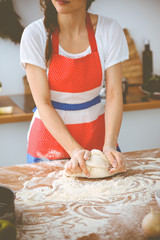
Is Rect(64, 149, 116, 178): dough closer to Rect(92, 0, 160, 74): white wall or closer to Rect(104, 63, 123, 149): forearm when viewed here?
Rect(104, 63, 123, 149): forearm

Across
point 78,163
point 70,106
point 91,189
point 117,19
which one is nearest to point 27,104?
point 70,106

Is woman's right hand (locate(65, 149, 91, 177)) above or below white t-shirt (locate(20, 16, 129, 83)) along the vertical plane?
below

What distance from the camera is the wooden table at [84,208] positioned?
2.89 feet

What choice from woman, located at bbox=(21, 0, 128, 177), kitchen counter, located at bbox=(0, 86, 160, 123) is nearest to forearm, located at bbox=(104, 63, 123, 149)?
woman, located at bbox=(21, 0, 128, 177)

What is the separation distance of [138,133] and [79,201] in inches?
60.2

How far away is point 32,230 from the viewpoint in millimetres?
907

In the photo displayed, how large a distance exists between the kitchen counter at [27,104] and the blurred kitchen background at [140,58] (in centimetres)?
5

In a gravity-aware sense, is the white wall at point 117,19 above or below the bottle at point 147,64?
above

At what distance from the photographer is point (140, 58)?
296 cm

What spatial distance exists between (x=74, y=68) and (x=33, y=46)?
8.0 inches

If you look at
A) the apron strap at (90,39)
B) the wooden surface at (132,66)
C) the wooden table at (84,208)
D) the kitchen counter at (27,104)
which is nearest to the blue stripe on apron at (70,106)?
the apron strap at (90,39)

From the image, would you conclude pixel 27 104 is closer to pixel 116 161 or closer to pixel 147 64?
pixel 147 64

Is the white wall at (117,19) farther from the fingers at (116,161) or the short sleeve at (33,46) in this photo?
the fingers at (116,161)

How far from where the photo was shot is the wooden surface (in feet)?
9.46
